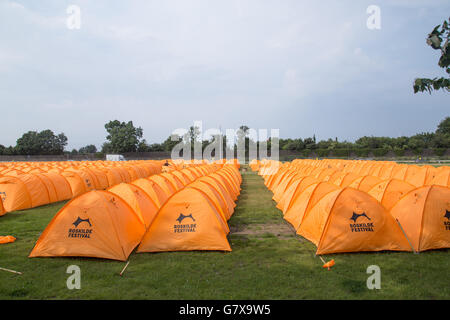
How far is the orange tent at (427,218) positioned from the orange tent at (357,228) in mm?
383

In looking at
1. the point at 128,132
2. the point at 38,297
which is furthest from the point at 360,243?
the point at 128,132

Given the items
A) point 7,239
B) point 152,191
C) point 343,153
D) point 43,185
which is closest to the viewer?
point 7,239

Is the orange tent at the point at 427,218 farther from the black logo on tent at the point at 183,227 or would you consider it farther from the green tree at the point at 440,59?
the green tree at the point at 440,59

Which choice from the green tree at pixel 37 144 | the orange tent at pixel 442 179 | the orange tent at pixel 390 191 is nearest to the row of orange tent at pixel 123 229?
the orange tent at pixel 390 191

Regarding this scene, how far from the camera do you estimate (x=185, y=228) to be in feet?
23.5

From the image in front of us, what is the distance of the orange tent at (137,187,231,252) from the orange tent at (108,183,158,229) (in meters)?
1.19

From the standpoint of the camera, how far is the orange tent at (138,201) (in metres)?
8.40

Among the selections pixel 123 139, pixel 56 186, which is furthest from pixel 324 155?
pixel 56 186

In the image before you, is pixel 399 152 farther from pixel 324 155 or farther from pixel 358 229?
pixel 358 229

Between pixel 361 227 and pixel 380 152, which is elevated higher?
pixel 380 152

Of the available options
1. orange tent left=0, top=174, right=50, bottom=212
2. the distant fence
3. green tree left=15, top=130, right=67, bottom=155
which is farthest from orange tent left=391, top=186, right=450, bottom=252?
green tree left=15, top=130, right=67, bottom=155

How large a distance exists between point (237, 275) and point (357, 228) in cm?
300

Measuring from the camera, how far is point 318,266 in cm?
605
